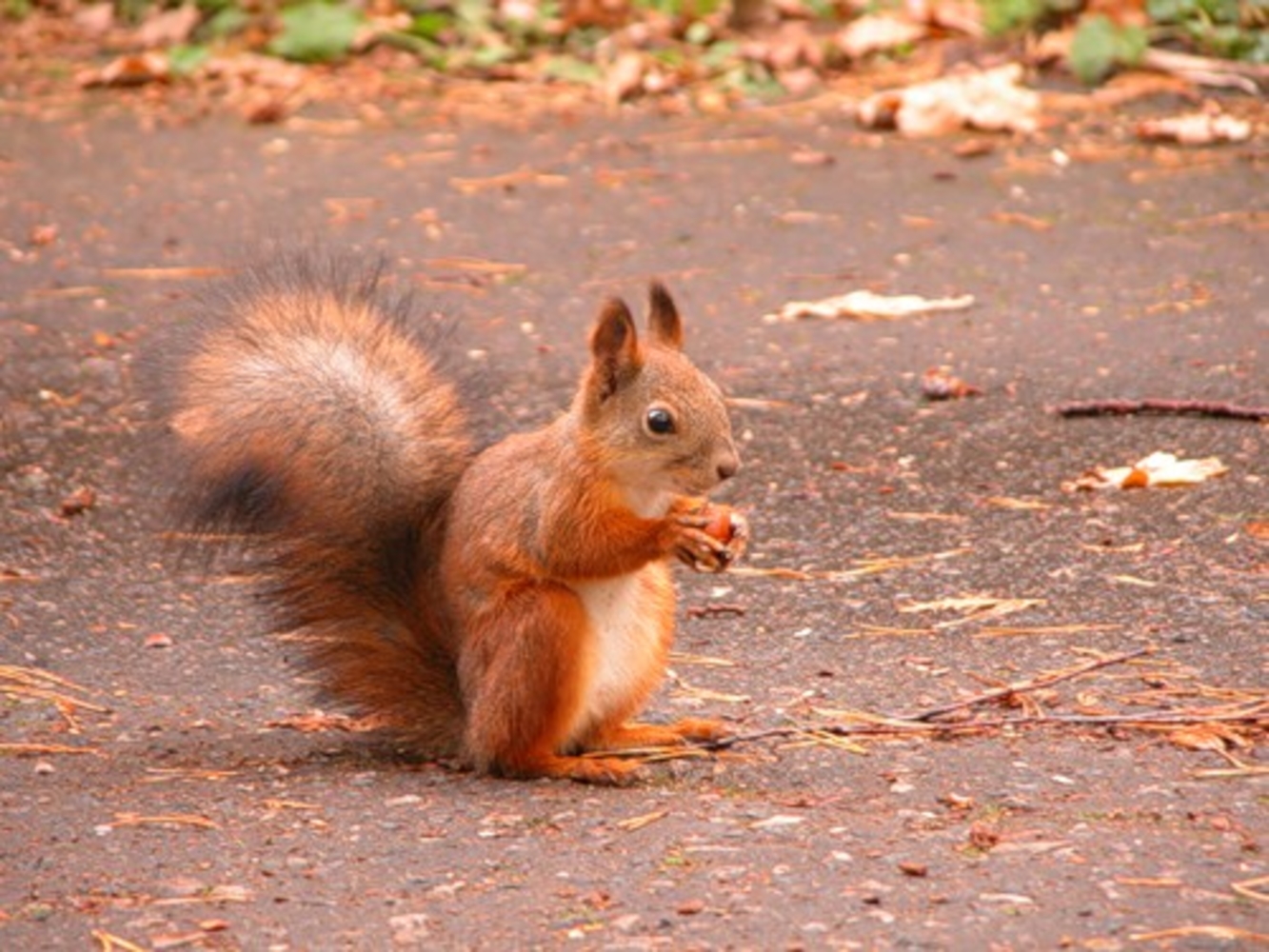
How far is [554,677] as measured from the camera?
2.79 meters

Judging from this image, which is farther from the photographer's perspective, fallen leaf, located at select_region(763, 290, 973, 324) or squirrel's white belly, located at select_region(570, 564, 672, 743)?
fallen leaf, located at select_region(763, 290, 973, 324)

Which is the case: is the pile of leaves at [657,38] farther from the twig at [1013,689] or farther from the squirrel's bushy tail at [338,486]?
the squirrel's bushy tail at [338,486]

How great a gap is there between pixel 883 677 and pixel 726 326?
6.04 ft

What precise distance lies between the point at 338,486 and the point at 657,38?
4.43 metres

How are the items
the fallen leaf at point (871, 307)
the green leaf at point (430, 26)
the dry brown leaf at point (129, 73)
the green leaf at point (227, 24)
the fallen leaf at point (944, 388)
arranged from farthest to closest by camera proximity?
1. the green leaf at point (227, 24)
2. the green leaf at point (430, 26)
3. the dry brown leaf at point (129, 73)
4. the fallen leaf at point (871, 307)
5. the fallen leaf at point (944, 388)

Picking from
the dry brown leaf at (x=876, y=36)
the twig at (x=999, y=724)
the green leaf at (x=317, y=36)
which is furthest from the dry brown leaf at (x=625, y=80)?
the twig at (x=999, y=724)

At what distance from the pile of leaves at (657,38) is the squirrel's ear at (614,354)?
388cm

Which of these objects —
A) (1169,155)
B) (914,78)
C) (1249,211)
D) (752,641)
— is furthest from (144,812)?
(914,78)

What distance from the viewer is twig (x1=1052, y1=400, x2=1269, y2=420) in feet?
13.3

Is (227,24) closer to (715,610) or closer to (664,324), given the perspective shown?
(715,610)

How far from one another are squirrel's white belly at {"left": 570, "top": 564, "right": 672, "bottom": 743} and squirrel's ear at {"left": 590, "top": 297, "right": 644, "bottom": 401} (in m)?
0.26

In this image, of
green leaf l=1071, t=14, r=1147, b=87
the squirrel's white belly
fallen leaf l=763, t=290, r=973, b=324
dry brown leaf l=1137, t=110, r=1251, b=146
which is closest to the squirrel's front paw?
the squirrel's white belly

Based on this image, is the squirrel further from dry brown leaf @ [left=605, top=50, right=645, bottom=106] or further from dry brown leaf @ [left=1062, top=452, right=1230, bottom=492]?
dry brown leaf @ [left=605, top=50, right=645, bottom=106]

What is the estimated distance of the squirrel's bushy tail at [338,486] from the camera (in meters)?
2.92
